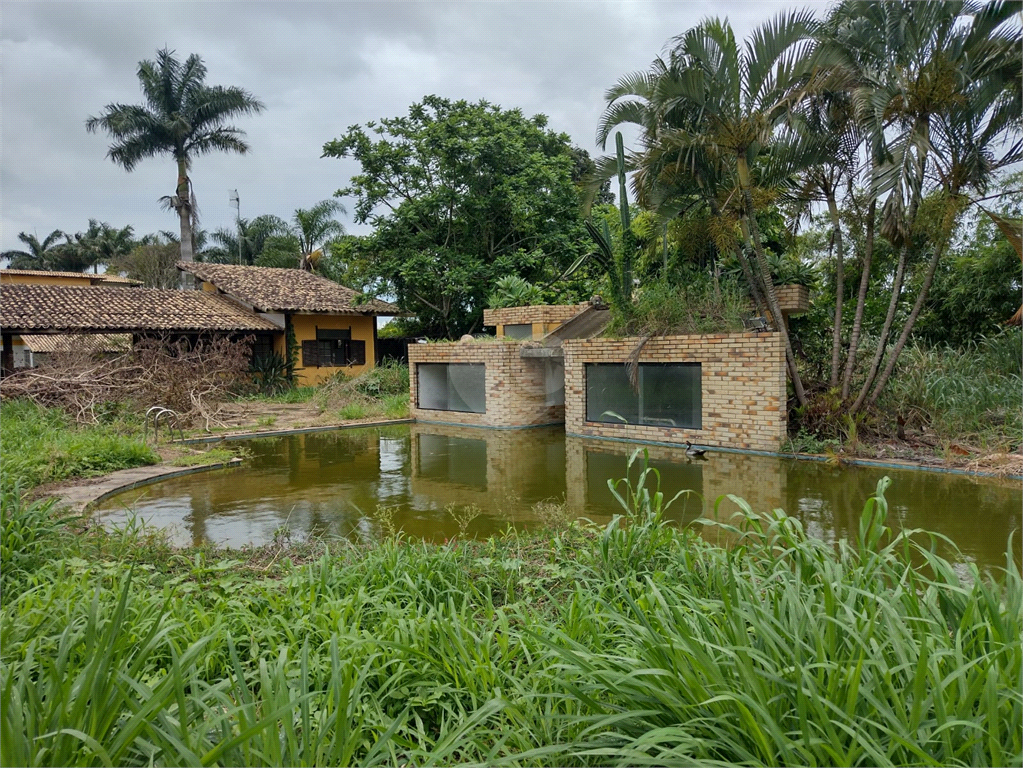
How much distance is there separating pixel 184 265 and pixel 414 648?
86.1 feet

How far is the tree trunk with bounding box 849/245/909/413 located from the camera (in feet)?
30.2

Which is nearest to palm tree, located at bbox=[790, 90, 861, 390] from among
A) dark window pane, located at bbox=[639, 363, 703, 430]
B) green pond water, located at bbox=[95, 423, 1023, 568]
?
dark window pane, located at bbox=[639, 363, 703, 430]

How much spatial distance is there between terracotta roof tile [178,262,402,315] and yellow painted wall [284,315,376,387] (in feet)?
1.61

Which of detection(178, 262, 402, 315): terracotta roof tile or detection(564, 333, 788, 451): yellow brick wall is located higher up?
detection(178, 262, 402, 315): terracotta roof tile

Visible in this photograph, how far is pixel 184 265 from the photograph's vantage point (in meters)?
25.8

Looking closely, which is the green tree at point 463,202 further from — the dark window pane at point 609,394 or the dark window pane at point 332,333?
the dark window pane at point 609,394

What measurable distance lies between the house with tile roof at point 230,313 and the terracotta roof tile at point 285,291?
3cm

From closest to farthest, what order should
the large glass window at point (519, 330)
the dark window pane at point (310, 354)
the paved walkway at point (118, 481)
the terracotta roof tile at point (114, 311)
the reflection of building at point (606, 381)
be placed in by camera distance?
the paved walkway at point (118, 481) → the reflection of building at point (606, 381) → the large glass window at point (519, 330) → the terracotta roof tile at point (114, 311) → the dark window pane at point (310, 354)

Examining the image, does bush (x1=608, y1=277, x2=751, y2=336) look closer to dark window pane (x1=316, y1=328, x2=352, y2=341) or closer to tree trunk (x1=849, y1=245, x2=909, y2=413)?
tree trunk (x1=849, y1=245, x2=909, y2=413)

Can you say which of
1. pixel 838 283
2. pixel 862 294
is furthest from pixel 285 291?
pixel 862 294

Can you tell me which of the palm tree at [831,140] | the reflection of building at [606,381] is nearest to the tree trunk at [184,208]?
the reflection of building at [606,381]

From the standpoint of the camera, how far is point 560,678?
98.0 inches

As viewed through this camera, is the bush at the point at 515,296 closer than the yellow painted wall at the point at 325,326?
Yes

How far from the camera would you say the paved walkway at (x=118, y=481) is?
732 centimetres
